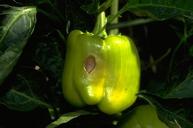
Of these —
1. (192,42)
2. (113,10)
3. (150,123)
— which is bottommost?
(150,123)

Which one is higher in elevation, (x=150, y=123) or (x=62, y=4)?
(x=62, y=4)

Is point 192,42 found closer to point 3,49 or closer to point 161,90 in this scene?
point 161,90

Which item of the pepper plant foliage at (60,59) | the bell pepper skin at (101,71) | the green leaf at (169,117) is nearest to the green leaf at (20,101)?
the pepper plant foliage at (60,59)

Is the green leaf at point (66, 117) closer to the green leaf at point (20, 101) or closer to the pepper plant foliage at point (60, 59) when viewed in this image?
the pepper plant foliage at point (60, 59)

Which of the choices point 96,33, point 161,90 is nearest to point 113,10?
point 96,33

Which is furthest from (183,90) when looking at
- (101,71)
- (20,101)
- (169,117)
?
(20,101)
